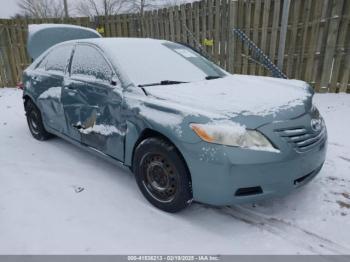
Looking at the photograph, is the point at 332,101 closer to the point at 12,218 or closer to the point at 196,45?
the point at 196,45

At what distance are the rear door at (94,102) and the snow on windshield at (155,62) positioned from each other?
0.58ft

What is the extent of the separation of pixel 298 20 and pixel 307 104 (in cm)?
432

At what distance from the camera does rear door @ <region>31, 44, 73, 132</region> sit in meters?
3.85

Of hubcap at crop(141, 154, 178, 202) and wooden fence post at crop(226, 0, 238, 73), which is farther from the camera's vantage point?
Answer: wooden fence post at crop(226, 0, 238, 73)

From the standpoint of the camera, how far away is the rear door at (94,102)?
2.98 metres

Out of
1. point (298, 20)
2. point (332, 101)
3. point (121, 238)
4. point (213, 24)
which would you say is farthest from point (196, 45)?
point (121, 238)

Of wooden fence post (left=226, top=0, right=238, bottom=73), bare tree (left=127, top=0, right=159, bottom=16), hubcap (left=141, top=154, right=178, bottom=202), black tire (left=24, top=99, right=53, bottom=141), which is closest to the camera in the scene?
hubcap (left=141, top=154, right=178, bottom=202)

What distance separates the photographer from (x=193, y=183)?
7.81 ft

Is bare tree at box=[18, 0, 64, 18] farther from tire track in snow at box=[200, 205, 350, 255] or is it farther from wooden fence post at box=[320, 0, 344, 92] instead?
tire track in snow at box=[200, 205, 350, 255]

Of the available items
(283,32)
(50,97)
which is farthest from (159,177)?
(283,32)

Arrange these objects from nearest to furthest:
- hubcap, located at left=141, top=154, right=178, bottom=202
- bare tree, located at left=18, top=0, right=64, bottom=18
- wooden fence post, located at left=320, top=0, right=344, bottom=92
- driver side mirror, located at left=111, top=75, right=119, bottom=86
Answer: hubcap, located at left=141, top=154, right=178, bottom=202 < driver side mirror, located at left=111, top=75, right=119, bottom=86 < wooden fence post, located at left=320, top=0, right=344, bottom=92 < bare tree, located at left=18, top=0, right=64, bottom=18

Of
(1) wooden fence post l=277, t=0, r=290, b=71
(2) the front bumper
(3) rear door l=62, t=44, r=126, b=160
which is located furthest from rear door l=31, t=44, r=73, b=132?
(1) wooden fence post l=277, t=0, r=290, b=71

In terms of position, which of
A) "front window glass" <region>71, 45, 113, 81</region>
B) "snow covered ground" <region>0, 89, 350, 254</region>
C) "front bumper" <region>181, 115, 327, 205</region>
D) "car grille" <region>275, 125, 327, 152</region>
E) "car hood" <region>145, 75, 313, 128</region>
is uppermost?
"front window glass" <region>71, 45, 113, 81</region>

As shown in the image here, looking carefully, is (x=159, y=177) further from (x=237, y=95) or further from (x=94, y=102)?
(x=94, y=102)
